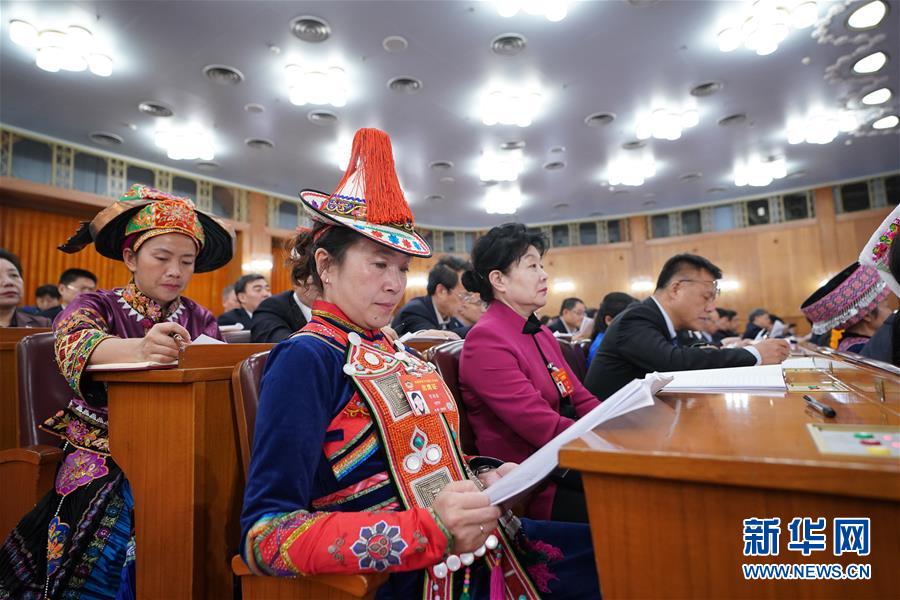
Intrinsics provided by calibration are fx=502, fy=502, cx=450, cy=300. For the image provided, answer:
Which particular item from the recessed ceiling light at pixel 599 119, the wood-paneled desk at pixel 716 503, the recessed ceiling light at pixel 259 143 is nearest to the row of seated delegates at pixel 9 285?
the wood-paneled desk at pixel 716 503

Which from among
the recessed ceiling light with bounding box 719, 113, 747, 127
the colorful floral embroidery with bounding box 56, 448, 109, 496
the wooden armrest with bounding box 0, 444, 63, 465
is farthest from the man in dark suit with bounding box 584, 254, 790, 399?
the recessed ceiling light with bounding box 719, 113, 747, 127

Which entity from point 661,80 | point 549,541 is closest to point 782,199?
point 661,80

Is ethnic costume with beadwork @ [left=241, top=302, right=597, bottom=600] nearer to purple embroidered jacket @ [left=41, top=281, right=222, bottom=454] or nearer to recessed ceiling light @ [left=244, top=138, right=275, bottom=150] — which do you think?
purple embroidered jacket @ [left=41, top=281, right=222, bottom=454]

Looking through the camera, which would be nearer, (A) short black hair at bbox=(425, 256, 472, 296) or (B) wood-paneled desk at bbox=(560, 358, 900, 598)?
(B) wood-paneled desk at bbox=(560, 358, 900, 598)

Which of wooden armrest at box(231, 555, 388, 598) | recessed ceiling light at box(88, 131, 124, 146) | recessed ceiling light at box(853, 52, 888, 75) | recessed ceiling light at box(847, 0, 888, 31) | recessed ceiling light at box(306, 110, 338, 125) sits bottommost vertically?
wooden armrest at box(231, 555, 388, 598)

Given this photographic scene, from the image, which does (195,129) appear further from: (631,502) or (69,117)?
(631,502)

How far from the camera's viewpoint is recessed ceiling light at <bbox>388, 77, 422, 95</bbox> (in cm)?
565

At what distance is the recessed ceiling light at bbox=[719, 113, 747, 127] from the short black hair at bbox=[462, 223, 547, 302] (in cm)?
647

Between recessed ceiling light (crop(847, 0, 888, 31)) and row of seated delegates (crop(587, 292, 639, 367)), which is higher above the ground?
recessed ceiling light (crop(847, 0, 888, 31))

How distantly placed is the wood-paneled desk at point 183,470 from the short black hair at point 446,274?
2689 mm

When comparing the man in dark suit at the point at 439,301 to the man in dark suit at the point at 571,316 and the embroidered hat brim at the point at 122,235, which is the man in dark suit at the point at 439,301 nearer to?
the embroidered hat brim at the point at 122,235

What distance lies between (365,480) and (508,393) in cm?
67

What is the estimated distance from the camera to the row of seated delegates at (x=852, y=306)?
2.52 m

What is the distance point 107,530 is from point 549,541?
41.2 inches
